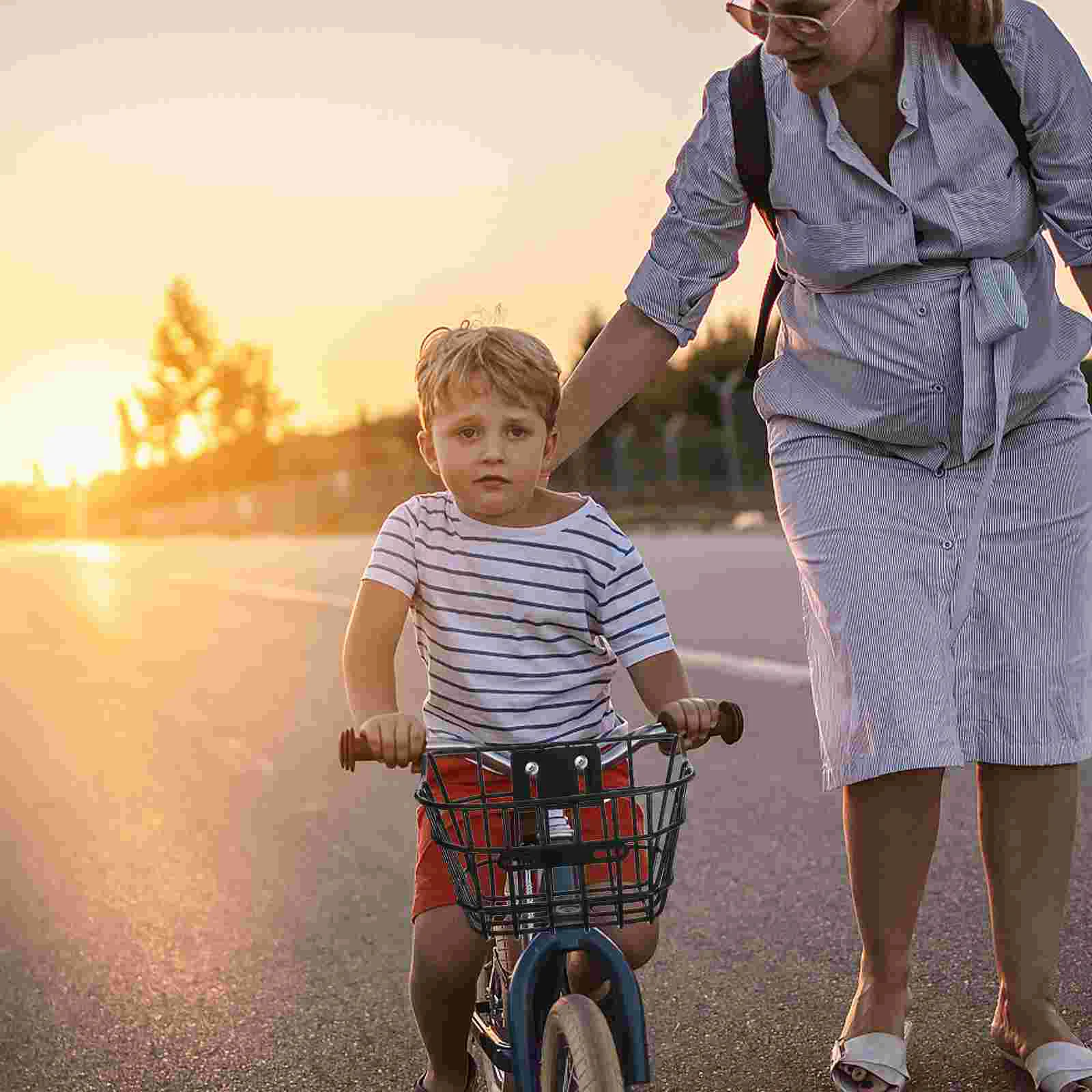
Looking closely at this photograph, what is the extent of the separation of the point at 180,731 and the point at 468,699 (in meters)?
6.28

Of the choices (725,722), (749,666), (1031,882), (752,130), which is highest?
(752,130)

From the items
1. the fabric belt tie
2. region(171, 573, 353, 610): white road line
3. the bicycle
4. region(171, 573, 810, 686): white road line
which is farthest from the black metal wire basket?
region(171, 573, 353, 610): white road line

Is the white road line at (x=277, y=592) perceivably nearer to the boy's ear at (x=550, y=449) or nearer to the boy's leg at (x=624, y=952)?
the boy's ear at (x=550, y=449)

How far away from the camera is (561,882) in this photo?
9.15 ft

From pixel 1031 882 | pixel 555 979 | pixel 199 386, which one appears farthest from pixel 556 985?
pixel 199 386

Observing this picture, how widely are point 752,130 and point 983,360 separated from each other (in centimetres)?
63

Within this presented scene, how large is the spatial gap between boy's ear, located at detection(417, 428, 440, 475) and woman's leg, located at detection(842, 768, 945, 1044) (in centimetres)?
105

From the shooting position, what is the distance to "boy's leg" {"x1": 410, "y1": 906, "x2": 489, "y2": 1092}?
10.4ft

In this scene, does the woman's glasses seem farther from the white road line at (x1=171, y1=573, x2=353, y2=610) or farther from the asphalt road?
the white road line at (x1=171, y1=573, x2=353, y2=610)

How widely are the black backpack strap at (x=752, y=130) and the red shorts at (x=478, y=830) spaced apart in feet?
4.02

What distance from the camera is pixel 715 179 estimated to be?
3.71 metres

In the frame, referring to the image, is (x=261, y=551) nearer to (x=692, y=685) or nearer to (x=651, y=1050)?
(x=692, y=685)

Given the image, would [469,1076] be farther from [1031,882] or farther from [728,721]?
[1031,882]

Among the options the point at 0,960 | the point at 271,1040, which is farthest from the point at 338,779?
the point at 271,1040
